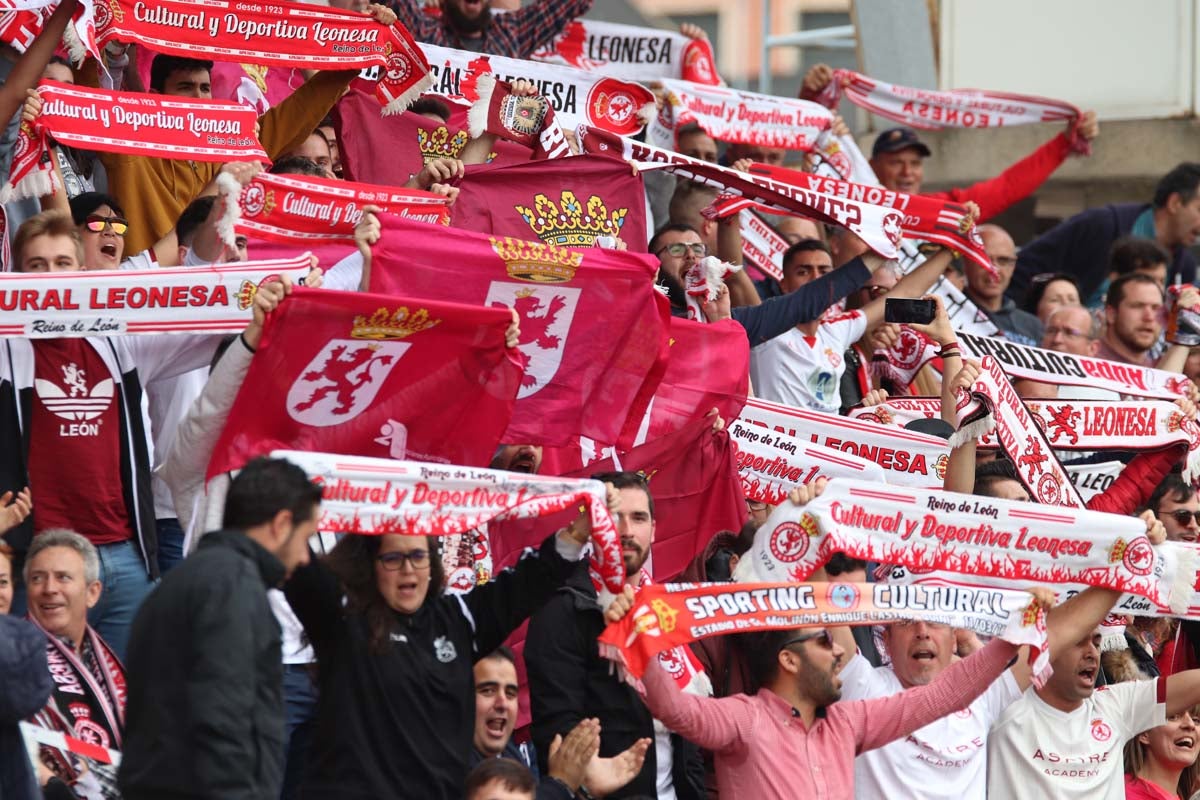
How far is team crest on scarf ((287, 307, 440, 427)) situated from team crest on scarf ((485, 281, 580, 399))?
1006 millimetres

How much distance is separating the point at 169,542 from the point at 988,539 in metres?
3.06

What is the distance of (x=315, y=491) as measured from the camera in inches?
233

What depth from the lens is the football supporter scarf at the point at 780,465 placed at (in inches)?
386

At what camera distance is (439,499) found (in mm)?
7031

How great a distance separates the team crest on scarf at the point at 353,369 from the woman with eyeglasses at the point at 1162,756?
359cm

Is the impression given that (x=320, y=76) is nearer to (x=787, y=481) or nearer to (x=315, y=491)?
(x=787, y=481)

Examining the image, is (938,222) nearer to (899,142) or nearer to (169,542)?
(899,142)

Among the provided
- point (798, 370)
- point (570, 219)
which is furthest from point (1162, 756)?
point (570, 219)

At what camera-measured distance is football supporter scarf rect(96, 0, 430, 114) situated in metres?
9.80

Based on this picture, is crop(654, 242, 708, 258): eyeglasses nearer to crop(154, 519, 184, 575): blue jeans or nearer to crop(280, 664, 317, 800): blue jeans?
crop(154, 519, 184, 575): blue jeans

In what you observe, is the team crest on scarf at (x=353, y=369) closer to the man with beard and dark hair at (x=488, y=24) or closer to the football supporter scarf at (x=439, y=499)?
the football supporter scarf at (x=439, y=499)

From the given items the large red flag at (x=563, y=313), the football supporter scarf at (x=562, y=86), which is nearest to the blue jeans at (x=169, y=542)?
the large red flag at (x=563, y=313)

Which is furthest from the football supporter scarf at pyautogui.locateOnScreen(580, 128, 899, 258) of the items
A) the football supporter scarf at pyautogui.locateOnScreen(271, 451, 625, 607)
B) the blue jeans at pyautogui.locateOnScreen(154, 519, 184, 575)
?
the football supporter scarf at pyautogui.locateOnScreen(271, 451, 625, 607)

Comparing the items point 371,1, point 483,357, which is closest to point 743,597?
point 483,357
